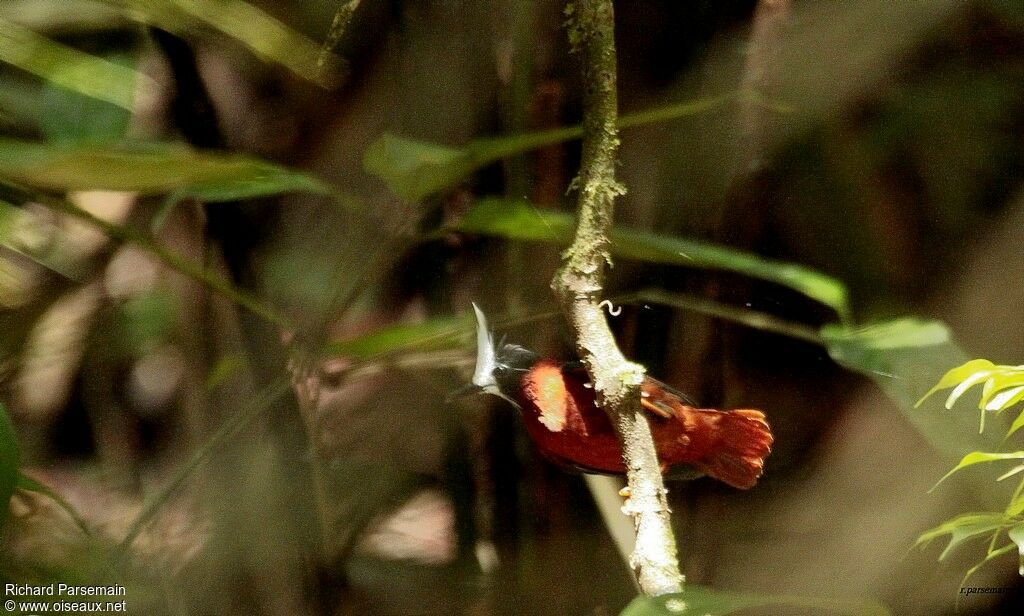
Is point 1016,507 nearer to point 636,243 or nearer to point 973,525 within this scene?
point 973,525

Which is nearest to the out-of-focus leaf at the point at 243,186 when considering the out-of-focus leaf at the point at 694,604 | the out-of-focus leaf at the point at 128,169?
the out-of-focus leaf at the point at 128,169

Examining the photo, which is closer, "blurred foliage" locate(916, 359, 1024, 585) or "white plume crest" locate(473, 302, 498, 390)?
"blurred foliage" locate(916, 359, 1024, 585)

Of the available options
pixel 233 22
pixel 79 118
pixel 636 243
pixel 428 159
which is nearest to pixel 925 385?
pixel 636 243

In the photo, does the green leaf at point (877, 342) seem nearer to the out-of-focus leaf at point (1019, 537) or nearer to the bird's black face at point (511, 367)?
the out-of-focus leaf at point (1019, 537)

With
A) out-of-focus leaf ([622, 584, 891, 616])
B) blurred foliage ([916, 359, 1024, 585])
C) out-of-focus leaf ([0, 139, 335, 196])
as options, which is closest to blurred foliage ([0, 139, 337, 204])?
out-of-focus leaf ([0, 139, 335, 196])

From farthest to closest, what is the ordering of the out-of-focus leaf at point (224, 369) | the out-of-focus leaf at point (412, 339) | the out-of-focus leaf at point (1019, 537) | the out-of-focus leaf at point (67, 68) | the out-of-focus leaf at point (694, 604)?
the out-of-focus leaf at point (224, 369) < the out-of-focus leaf at point (412, 339) < the out-of-focus leaf at point (67, 68) < the out-of-focus leaf at point (1019, 537) < the out-of-focus leaf at point (694, 604)

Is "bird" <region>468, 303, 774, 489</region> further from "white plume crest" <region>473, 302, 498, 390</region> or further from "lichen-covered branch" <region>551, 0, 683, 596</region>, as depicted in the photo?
"lichen-covered branch" <region>551, 0, 683, 596</region>

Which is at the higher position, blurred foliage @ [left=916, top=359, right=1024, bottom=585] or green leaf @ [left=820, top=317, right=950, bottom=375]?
green leaf @ [left=820, top=317, right=950, bottom=375]
